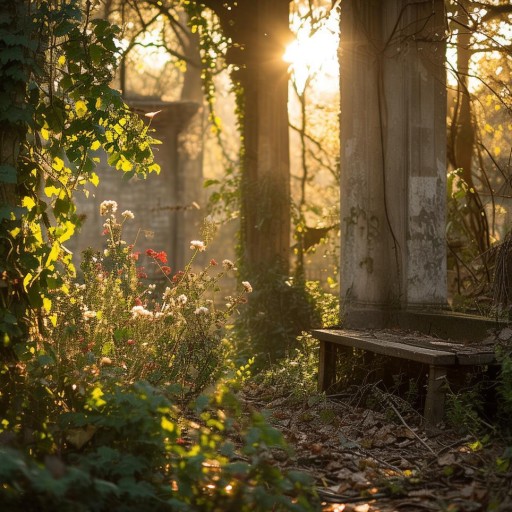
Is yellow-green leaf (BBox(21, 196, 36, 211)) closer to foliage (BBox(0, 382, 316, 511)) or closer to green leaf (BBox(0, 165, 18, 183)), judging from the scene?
green leaf (BBox(0, 165, 18, 183))

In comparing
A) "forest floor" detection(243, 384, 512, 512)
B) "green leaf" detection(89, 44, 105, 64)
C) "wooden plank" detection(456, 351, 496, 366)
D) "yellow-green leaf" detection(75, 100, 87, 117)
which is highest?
"green leaf" detection(89, 44, 105, 64)

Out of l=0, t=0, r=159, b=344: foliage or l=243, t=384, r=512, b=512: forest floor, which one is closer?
l=243, t=384, r=512, b=512: forest floor

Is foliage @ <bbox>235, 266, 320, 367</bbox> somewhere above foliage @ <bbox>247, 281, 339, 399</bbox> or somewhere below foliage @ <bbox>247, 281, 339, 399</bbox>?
above

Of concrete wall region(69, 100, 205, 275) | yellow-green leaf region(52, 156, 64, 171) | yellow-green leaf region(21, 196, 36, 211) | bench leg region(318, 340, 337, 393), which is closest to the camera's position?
yellow-green leaf region(21, 196, 36, 211)

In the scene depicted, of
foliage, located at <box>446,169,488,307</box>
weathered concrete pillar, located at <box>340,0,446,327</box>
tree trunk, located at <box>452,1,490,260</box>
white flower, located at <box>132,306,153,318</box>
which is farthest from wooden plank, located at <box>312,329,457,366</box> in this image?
tree trunk, located at <box>452,1,490,260</box>

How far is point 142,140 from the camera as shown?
17.6ft

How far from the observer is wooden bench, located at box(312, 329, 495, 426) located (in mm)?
5133

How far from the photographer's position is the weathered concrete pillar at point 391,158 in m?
6.74

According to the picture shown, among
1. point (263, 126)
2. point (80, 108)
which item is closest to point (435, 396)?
point (80, 108)

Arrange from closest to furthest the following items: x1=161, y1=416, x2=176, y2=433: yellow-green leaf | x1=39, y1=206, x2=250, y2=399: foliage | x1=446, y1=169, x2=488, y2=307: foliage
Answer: x1=161, y1=416, x2=176, y2=433: yellow-green leaf, x1=39, y1=206, x2=250, y2=399: foliage, x1=446, y1=169, x2=488, y2=307: foliage

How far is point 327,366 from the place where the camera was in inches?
259

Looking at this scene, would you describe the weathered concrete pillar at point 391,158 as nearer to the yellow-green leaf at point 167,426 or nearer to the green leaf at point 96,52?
the green leaf at point 96,52

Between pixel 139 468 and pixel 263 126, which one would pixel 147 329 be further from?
pixel 263 126

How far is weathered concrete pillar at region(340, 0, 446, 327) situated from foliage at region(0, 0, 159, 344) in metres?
2.20
